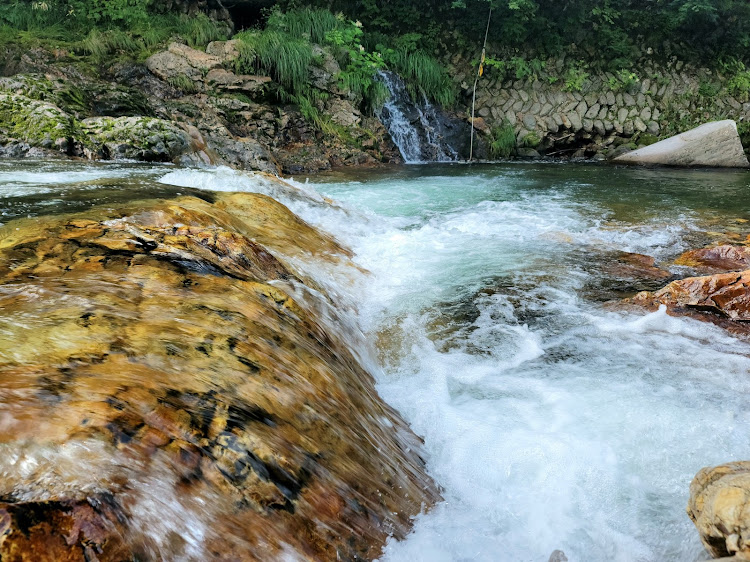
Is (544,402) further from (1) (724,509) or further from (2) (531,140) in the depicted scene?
(2) (531,140)

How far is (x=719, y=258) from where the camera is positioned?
4.29 metres

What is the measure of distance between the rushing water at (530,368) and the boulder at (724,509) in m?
0.29

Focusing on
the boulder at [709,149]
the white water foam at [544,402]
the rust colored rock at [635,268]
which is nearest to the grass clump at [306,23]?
the boulder at [709,149]

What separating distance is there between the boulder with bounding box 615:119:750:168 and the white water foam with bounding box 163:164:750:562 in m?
8.18

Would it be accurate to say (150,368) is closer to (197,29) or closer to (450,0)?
(197,29)

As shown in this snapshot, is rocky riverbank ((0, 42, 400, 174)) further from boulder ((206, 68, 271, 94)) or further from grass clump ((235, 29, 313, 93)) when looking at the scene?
grass clump ((235, 29, 313, 93))

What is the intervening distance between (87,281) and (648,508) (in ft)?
7.70

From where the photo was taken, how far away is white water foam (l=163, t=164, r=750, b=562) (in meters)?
1.73

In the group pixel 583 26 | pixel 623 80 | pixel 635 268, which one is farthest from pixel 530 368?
pixel 583 26

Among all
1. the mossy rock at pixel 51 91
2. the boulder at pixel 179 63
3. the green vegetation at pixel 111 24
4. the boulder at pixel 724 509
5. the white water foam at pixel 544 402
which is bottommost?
the white water foam at pixel 544 402

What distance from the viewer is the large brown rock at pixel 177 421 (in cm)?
111

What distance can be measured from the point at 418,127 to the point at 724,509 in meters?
11.5

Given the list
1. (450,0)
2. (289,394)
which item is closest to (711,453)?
(289,394)

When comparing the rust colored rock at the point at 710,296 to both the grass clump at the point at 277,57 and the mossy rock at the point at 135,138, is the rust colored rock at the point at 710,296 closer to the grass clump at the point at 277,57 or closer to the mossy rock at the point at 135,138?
the mossy rock at the point at 135,138
